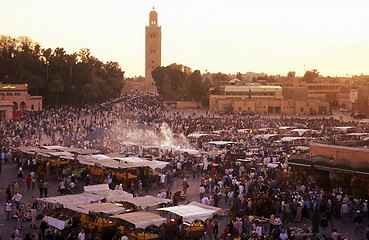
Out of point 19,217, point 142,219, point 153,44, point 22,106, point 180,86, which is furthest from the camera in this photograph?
point 153,44

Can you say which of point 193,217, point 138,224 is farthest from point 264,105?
point 138,224

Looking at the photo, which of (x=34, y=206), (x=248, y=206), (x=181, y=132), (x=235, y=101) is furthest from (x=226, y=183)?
(x=235, y=101)

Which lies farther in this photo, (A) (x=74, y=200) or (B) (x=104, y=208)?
(A) (x=74, y=200)

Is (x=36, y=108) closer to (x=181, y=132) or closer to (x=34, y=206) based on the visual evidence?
(x=181, y=132)

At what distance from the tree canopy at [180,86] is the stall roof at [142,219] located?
6396 centimetres

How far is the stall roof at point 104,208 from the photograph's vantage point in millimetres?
13836

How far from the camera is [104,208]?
14.0m

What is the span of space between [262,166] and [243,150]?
5086 millimetres

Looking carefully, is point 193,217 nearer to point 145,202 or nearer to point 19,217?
point 145,202

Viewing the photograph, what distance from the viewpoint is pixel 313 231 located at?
15.2 metres

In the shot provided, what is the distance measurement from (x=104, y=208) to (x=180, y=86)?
2884 inches

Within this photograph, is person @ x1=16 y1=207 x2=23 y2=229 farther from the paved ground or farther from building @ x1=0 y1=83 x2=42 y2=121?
building @ x1=0 y1=83 x2=42 y2=121

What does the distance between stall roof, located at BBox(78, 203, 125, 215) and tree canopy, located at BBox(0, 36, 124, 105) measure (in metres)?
49.8

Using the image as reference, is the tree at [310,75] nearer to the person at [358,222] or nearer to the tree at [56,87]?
the tree at [56,87]
